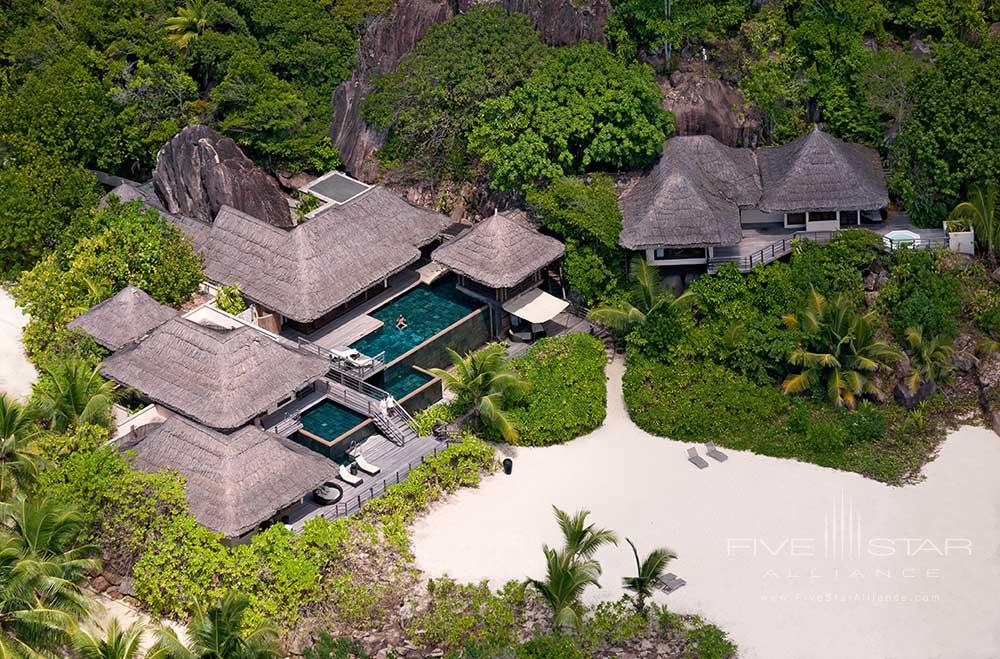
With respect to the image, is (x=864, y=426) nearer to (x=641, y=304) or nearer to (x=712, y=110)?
(x=641, y=304)

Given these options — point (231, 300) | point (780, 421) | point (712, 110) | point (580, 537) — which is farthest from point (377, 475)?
point (712, 110)

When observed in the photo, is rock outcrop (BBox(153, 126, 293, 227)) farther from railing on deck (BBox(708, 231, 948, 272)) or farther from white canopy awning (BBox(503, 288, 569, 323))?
railing on deck (BBox(708, 231, 948, 272))

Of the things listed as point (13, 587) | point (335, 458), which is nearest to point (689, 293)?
point (335, 458)

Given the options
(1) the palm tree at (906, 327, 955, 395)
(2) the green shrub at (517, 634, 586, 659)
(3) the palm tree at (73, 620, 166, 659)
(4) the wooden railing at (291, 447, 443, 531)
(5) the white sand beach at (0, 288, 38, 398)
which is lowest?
(2) the green shrub at (517, 634, 586, 659)

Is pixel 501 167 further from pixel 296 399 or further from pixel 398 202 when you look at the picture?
pixel 296 399

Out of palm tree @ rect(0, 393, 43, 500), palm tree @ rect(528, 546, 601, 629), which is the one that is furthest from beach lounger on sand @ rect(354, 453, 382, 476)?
palm tree @ rect(0, 393, 43, 500)
